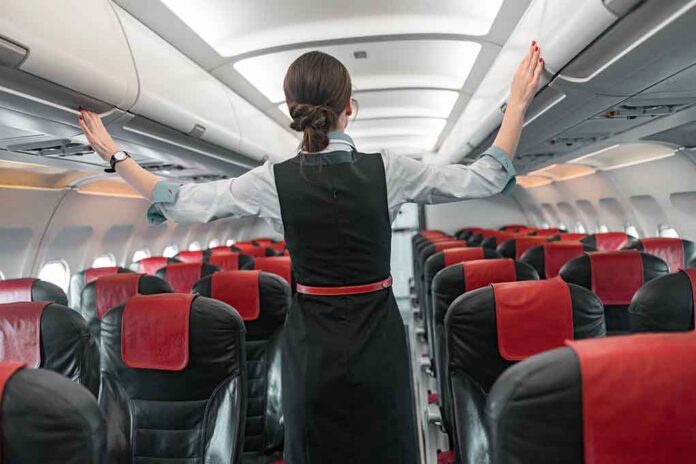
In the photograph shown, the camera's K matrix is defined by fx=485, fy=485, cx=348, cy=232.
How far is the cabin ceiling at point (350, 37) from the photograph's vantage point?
3.32 m

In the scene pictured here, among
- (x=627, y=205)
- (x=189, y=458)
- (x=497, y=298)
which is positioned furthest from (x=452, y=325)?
(x=627, y=205)

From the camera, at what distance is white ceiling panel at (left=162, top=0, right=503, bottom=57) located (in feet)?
10.8

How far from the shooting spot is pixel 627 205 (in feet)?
24.5

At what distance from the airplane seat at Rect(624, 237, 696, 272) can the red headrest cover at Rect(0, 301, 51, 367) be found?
4.78 metres

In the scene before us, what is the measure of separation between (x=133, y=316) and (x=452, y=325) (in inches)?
52.1

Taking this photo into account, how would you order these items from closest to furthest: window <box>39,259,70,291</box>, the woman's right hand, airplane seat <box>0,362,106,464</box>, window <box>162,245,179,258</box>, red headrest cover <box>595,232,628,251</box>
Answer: airplane seat <box>0,362,106,464</box>
the woman's right hand
window <box>39,259,70,291</box>
red headrest cover <box>595,232,628,251</box>
window <box>162,245,179,258</box>

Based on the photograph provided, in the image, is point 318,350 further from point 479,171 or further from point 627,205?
point 627,205

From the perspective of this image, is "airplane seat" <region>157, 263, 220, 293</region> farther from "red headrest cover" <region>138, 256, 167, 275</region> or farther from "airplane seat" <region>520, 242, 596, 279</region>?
"airplane seat" <region>520, 242, 596, 279</region>

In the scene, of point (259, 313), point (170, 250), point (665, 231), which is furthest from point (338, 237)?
point (170, 250)

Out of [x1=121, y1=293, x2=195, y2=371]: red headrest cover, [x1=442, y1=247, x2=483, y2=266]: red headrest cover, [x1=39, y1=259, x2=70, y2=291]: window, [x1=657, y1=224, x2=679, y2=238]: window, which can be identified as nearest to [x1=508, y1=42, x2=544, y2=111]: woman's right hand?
[x1=121, y1=293, x2=195, y2=371]: red headrest cover

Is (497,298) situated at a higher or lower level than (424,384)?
higher

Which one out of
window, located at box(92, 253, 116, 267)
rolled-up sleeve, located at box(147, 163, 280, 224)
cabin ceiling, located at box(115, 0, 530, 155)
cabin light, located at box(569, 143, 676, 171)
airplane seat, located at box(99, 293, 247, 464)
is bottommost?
airplane seat, located at box(99, 293, 247, 464)

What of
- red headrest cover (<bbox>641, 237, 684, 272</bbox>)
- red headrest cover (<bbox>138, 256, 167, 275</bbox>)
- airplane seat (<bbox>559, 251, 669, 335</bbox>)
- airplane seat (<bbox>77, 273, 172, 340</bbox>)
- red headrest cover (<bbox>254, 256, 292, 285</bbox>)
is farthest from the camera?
red headrest cover (<bbox>138, 256, 167, 275</bbox>)

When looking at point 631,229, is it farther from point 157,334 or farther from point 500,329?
point 157,334
